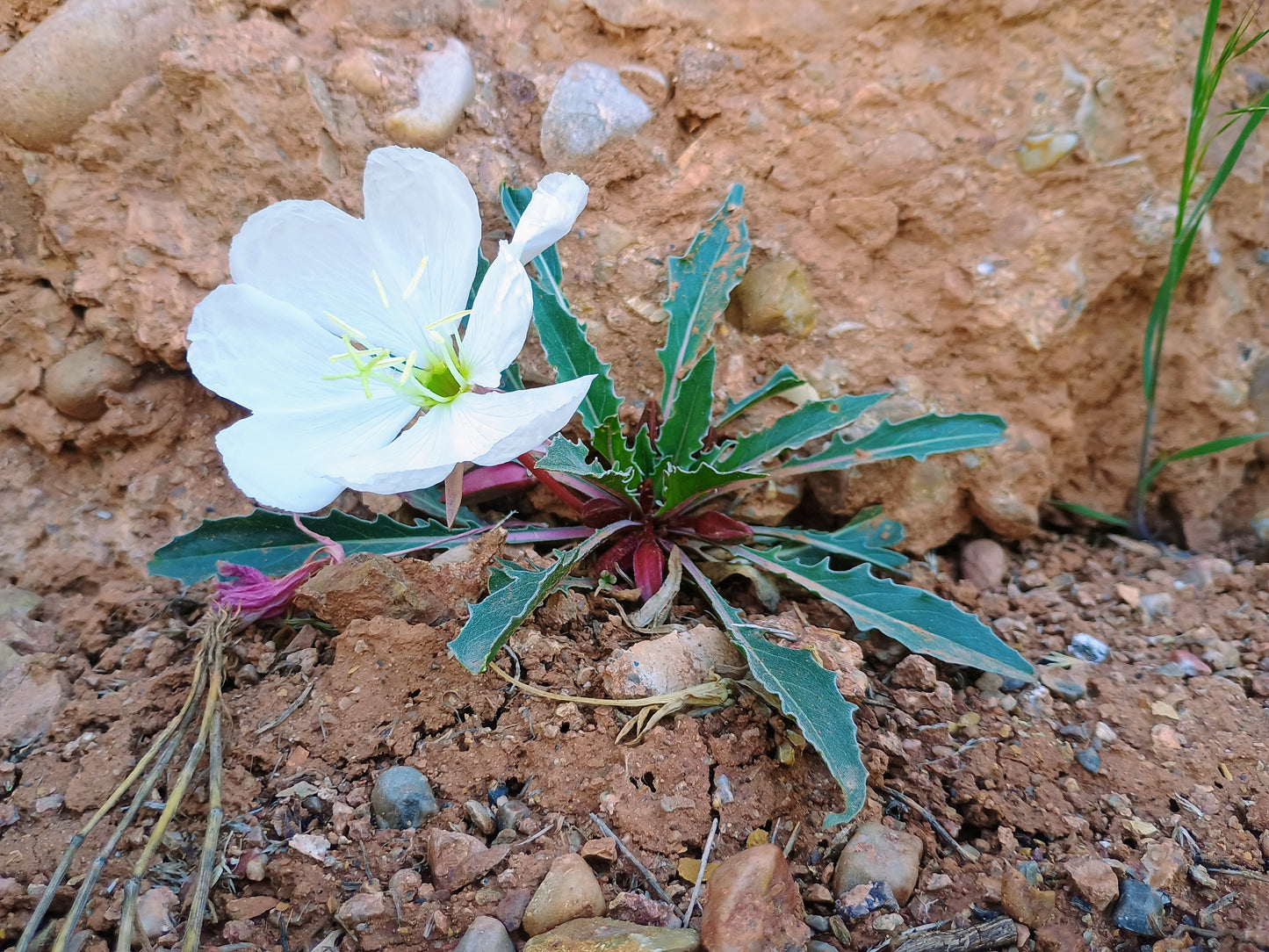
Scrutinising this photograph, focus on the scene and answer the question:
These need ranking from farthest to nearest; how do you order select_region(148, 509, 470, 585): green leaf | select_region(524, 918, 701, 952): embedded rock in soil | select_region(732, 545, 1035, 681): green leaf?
1. select_region(148, 509, 470, 585): green leaf
2. select_region(732, 545, 1035, 681): green leaf
3. select_region(524, 918, 701, 952): embedded rock in soil

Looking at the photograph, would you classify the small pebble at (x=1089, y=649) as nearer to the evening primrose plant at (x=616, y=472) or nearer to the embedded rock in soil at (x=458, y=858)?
the evening primrose plant at (x=616, y=472)

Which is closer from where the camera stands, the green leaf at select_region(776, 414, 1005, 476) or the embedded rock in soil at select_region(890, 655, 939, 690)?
the embedded rock in soil at select_region(890, 655, 939, 690)

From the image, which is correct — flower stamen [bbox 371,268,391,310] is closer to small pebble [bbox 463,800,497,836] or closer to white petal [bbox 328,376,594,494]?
white petal [bbox 328,376,594,494]

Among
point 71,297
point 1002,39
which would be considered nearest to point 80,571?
point 71,297

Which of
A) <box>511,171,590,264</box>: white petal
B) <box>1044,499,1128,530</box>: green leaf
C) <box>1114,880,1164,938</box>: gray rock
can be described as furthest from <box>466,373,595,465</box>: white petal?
<box>1044,499,1128,530</box>: green leaf

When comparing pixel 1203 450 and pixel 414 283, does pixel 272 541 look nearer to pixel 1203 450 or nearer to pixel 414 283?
pixel 414 283

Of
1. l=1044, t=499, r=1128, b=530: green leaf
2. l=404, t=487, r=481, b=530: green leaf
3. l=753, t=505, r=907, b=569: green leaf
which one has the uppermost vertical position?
l=404, t=487, r=481, b=530: green leaf

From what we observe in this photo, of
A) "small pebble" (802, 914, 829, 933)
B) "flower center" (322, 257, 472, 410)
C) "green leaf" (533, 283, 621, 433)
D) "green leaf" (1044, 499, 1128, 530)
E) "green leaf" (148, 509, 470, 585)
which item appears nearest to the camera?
"small pebble" (802, 914, 829, 933)
